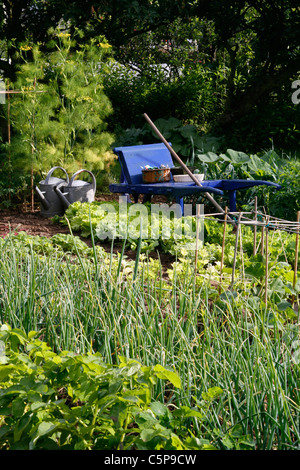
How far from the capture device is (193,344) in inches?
89.6

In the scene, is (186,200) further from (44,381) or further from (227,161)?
(44,381)

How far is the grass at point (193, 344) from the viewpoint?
1.89 metres

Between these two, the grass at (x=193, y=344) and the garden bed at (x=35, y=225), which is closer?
the grass at (x=193, y=344)

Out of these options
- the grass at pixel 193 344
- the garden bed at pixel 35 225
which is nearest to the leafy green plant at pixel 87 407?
the grass at pixel 193 344

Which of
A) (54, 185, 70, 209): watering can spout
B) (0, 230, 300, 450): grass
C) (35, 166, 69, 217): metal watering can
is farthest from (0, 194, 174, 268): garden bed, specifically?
(0, 230, 300, 450): grass

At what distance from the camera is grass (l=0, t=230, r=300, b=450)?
1890 mm

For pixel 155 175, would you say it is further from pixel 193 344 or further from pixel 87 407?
pixel 87 407

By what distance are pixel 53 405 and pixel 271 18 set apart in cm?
894

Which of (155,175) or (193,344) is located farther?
(155,175)

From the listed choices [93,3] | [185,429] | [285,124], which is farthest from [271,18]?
[185,429]

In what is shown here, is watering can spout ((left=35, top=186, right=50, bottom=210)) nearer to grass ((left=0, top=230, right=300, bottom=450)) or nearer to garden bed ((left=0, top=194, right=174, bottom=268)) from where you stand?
garden bed ((left=0, top=194, right=174, bottom=268))

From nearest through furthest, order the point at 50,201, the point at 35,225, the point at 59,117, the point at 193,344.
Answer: the point at 193,344 < the point at 35,225 < the point at 50,201 < the point at 59,117

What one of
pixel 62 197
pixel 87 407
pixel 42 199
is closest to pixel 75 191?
pixel 62 197

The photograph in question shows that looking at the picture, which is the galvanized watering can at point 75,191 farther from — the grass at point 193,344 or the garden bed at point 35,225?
the grass at point 193,344
